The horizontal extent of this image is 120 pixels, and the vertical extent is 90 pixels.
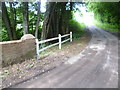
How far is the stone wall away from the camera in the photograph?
551 centimetres

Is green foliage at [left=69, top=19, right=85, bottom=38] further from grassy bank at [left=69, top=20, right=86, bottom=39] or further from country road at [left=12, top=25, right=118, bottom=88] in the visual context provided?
country road at [left=12, top=25, right=118, bottom=88]

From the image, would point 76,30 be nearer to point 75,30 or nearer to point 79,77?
point 75,30

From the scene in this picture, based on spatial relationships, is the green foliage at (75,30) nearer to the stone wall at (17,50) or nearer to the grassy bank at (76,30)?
the grassy bank at (76,30)

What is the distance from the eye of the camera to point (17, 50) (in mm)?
6016

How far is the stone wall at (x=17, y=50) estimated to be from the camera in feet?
18.1

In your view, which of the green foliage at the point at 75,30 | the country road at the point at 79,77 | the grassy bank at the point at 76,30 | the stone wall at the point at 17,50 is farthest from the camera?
the green foliage at the point at 75,30

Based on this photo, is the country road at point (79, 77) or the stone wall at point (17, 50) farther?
the stone wall at point (17, 50)

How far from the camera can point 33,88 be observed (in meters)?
3.74

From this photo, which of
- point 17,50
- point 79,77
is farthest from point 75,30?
point 79,77

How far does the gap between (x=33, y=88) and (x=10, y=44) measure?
2.72 meters

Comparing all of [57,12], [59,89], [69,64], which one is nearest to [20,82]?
[59,89]

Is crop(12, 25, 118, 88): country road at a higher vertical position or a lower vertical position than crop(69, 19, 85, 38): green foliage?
lower

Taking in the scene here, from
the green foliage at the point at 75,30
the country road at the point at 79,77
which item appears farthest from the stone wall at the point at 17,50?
the green foliage at the point at 75,30

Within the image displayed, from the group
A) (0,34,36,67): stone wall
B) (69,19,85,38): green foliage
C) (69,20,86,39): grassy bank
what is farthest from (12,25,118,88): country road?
(69,19,85,38): green foliage
